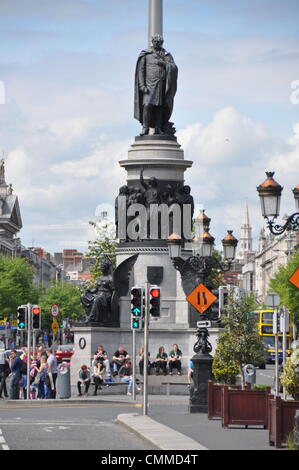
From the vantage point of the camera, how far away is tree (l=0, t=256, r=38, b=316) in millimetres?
138500

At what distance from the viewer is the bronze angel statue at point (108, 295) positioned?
60.5 meters

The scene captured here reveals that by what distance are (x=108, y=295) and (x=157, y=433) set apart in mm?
29198

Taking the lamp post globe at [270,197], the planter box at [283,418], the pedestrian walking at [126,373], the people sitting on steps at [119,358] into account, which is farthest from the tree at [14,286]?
the planter box at [283,418]

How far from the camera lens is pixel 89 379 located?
5341 cm

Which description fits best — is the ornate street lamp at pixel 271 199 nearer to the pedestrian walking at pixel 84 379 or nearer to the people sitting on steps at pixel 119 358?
the pedestrian walking at pixel 84 379

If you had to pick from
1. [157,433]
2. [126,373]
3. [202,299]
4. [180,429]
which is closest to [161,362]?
[126,373]

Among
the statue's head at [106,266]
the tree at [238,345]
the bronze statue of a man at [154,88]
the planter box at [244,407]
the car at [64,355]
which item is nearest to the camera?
the planter box at [244,407]

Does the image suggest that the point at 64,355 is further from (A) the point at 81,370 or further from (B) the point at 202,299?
(B) the point at 202,299

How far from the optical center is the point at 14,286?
142 meters

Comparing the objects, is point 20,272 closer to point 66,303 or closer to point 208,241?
point 66,303

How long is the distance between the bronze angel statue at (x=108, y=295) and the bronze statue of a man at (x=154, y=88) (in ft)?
19.3
